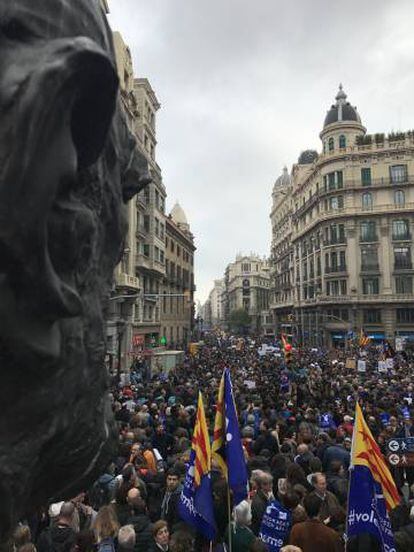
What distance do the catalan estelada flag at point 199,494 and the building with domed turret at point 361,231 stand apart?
4438 cm

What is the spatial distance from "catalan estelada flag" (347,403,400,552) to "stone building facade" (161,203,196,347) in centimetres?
4062

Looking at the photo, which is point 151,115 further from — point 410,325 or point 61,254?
point 61,254

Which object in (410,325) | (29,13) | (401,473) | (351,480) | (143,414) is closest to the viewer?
(29,13)

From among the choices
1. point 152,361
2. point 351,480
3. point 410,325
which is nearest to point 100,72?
point 351,480

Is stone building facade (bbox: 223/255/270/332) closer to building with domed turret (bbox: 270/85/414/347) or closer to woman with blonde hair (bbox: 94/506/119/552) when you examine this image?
building with domed turret (bbox: 270/85/414/347)

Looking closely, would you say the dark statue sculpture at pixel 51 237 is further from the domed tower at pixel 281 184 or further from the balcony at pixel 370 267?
the domed tower at pixel 281 184

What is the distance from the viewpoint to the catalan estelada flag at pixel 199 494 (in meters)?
5.30

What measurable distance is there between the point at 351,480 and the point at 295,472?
125 centimetres

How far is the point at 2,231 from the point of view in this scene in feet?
4.76

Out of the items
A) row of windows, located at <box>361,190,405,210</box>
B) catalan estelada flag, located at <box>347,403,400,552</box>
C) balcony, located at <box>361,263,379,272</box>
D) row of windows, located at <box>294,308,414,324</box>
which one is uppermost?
row of windows, located at <box>361,190,405,210</box>

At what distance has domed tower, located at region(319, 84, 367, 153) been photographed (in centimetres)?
5600

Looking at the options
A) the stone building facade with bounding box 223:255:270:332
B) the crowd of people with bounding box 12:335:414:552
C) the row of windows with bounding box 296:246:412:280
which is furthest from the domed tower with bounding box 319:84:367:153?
the stone building facade with bounding box 223:255:270:332

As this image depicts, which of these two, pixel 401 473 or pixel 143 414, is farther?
pixel 143 414

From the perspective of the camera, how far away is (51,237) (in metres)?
1.73
